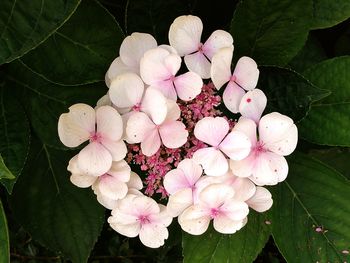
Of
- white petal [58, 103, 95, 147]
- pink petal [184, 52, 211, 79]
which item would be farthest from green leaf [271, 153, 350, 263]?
white petal [58, 103, 95, 147]

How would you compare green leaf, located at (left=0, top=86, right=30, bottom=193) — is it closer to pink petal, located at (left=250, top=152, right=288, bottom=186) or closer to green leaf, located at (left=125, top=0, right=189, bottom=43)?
green leaf, located at (left=125, top=0, right=189, bottom=43)

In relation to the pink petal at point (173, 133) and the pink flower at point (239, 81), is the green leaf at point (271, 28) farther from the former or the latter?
the pink petal at point (173, 133)

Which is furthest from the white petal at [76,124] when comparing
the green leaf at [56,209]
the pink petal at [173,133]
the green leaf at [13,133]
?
the green leaf at [56,209]

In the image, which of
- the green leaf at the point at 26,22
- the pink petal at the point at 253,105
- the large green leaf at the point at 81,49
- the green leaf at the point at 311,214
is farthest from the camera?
the green leaf at the point at 311,214

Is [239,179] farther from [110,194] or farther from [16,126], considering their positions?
[16,126]

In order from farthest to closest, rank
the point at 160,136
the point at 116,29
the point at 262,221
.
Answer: the point at 262,221 → the point at 116,29 → the point at 160,136

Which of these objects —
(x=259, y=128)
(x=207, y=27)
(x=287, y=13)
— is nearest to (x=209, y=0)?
(x=207, y=27)
